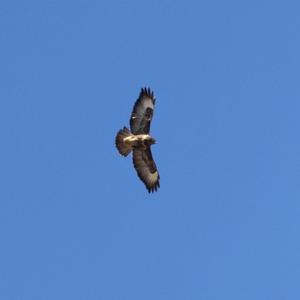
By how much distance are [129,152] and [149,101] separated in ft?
6.65

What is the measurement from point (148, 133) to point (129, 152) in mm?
975

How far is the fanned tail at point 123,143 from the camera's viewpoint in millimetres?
47562

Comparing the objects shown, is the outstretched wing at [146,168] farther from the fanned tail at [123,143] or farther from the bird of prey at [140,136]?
the fanned tail at [123,143]

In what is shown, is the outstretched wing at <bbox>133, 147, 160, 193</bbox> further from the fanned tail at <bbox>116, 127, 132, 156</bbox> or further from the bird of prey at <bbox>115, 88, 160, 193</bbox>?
the fanned tail at <bbox>116, 127, 132, 156</bbox>

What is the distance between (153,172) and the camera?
1940 inches

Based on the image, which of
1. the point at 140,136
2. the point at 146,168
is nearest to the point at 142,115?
the point at 140,136

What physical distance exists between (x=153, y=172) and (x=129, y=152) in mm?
1929

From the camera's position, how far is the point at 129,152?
157 feet

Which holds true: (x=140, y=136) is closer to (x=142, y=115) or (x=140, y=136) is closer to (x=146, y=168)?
(x=142, y=115)

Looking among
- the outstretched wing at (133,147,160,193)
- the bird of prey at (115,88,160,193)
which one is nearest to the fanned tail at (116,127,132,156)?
the bird of prey at (115,88,160,193)

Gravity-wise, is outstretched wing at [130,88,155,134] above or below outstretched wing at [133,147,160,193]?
above

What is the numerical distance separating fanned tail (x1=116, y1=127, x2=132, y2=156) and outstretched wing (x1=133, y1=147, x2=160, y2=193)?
0.42m

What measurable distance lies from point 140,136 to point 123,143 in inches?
25.8

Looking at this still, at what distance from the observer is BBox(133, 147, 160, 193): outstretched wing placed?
1898 inches
